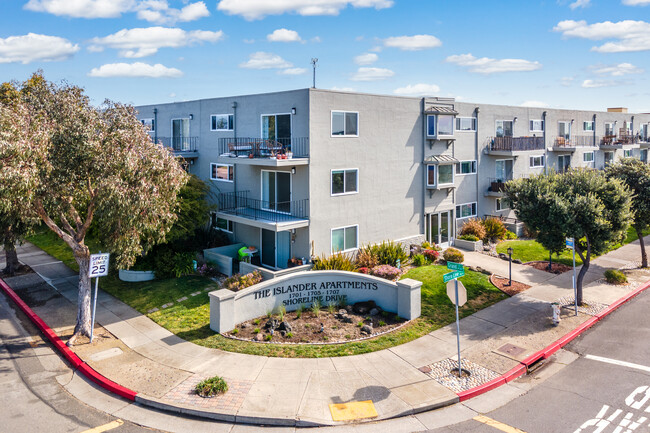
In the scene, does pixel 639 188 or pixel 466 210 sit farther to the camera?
pixel 466 210

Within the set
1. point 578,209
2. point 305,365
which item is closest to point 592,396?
point 305,365

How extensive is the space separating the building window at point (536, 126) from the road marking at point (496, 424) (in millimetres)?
26956

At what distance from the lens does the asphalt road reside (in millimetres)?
10359

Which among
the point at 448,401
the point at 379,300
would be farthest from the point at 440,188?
the point at 448,401

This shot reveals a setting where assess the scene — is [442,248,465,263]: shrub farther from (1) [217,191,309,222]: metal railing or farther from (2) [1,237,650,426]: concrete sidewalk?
(1) [217,191,309,222]: metal railing

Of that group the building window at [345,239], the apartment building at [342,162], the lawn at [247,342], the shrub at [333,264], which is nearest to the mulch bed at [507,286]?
the lawn at [247,342]

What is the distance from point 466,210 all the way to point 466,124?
16.9 ft

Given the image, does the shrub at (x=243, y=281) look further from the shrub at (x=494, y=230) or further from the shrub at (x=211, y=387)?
the shrub at (x=494, y=230)

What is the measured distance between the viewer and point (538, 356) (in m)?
13.7

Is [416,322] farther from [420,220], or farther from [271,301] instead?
[420,220]

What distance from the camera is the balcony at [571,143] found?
Result: 34906 mm

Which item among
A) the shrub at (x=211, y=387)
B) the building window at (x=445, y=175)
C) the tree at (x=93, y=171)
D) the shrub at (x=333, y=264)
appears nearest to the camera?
the shrub at (x=211, y=387)

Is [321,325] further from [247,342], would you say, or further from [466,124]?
[466,124]

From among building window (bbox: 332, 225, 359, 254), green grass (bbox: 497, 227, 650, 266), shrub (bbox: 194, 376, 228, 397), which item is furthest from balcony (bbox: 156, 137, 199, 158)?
green grass (bbox: 497, 227, 650, 266)
